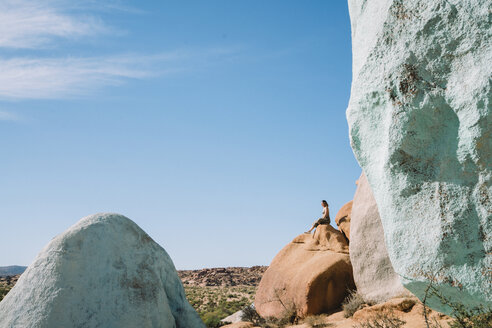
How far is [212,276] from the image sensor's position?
54094mm

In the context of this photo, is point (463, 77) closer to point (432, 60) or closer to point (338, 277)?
point (432, 60)

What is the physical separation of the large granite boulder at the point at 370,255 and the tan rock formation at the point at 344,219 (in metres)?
2.58

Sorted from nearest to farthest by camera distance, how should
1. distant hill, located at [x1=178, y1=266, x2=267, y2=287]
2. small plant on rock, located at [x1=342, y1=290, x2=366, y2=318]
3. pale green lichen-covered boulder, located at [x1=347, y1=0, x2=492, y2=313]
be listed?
1. pale green lichen-covered boulder, located at [x1=347, y1=0, x2=492, y2=313]
2. small plant on rock, located at [x1=342, y1=290, x2=366, y2=318]
3. distant hill, located at [x1=178, y1=266, x2=267, y2=287]

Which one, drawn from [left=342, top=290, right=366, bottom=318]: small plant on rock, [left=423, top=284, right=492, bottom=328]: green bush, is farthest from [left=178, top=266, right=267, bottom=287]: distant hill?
[left=423, top=284, right=492, bottom=328]: green bush

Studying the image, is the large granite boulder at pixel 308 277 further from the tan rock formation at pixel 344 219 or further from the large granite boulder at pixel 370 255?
the large granite boulder at pixel 370 255

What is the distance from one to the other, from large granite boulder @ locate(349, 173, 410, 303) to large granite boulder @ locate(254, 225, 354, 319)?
1.16 metres

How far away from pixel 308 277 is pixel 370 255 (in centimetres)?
250

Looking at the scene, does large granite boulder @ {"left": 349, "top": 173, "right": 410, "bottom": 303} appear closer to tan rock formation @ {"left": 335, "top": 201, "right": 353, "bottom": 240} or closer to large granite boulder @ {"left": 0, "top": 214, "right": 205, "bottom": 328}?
tan rock formation @ {"left": 335, "top": 201, "right": 353, "bottom": 240}

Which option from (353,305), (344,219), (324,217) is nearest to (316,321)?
(353,305)

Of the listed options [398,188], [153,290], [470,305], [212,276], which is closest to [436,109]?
[398,188]

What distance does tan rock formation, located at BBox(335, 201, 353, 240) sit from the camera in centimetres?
1571

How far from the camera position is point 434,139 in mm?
5410

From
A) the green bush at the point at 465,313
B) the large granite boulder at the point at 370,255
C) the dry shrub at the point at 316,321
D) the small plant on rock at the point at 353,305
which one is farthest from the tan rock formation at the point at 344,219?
the green bush at the point at 465,313

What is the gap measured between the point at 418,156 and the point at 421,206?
2.09 feet
